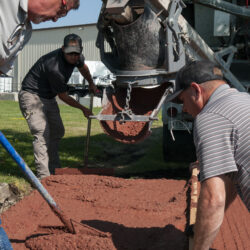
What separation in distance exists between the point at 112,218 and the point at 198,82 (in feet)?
7.41

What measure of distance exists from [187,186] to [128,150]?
166 inches

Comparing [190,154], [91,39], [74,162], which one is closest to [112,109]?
[74,162]

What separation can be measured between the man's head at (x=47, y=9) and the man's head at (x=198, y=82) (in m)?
0.83

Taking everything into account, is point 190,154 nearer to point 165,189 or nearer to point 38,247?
point 165,189

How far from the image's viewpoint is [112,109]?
5.55 meters

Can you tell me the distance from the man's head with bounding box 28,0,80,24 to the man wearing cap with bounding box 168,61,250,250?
85 centimetres

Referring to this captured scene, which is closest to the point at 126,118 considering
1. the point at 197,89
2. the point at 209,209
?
the point at 197,89

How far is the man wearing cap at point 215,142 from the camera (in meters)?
2.38

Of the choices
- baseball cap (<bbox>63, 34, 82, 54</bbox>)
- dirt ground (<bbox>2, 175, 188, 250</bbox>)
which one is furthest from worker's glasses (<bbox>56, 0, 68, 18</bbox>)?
baseball cap (<bbox>63, 34, 82, 54</bbox>)

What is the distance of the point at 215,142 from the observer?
2.41 m

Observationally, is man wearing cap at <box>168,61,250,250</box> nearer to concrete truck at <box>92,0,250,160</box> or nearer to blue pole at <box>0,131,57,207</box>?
blue pole at <box>0,131,57,207</box>

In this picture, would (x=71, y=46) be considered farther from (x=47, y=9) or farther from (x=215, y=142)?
(x=215, y=142)

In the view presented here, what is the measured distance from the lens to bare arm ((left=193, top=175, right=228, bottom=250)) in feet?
7.74

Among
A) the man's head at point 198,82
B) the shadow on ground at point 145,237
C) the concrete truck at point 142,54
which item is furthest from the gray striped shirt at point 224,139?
the concrete truck at point 142,54
